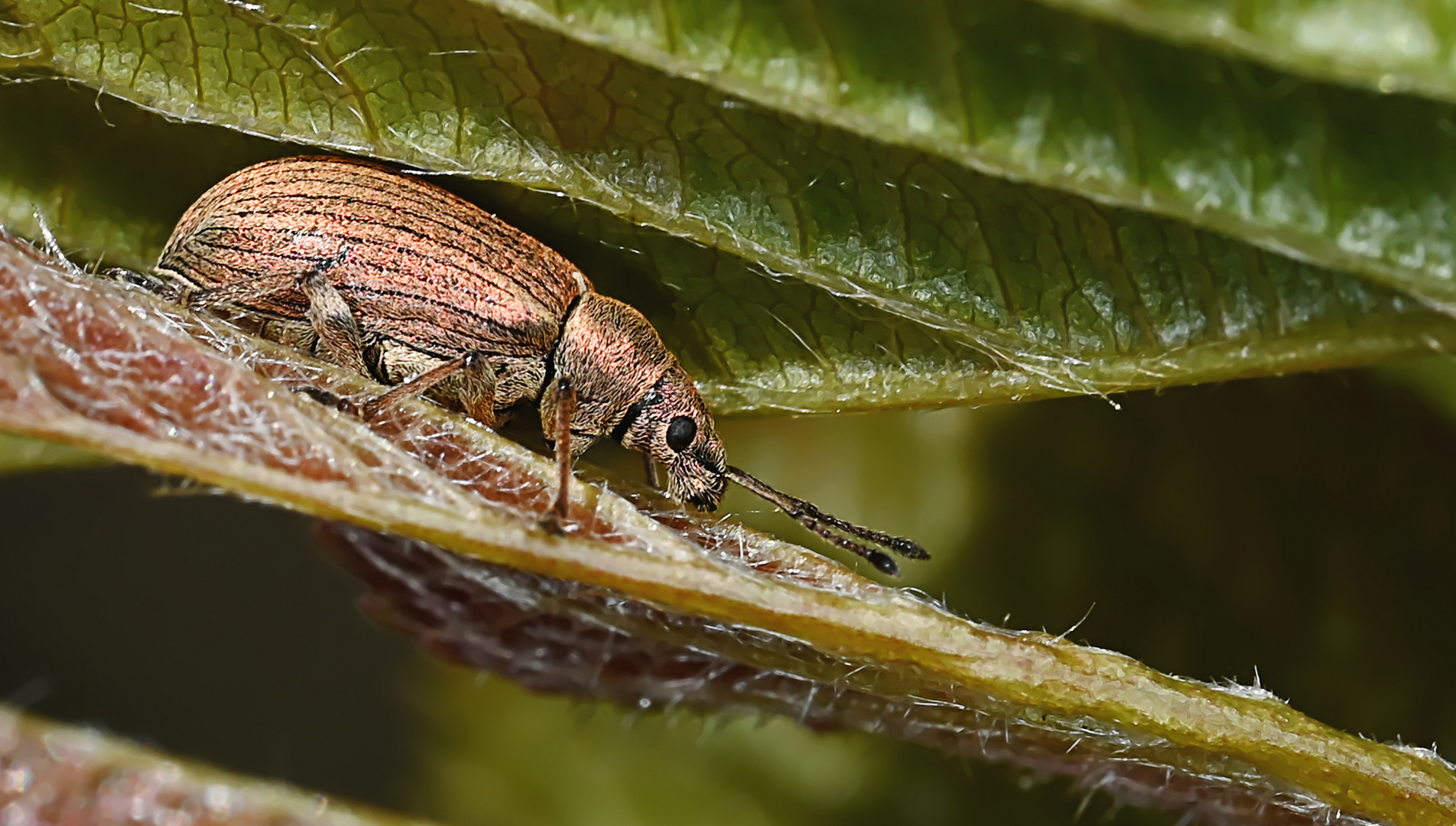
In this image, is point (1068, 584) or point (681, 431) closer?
point (681, 431)

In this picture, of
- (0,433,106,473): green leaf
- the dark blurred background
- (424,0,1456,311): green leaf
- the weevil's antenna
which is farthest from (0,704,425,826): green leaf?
(424,0,1456,311): green leaf

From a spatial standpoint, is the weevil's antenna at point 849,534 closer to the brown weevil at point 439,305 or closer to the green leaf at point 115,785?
the brown weevil at point 439,305

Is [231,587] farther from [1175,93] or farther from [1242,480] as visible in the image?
[1175,93]

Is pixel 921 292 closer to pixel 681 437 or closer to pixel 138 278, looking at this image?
pixel 681 437

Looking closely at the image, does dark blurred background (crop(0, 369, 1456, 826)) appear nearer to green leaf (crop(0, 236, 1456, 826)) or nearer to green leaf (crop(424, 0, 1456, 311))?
green leaf (crop(0, 236, 1456, 826))

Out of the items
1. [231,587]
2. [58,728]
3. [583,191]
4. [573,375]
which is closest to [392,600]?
[573,375]

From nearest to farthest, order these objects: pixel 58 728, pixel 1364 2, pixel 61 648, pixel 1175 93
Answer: pixel 1364 2 < pixel 1175 93 < pixel 58 728 < pixel 61 648

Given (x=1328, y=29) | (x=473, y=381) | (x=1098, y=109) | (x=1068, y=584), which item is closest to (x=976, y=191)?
(x=1098, y=109)
